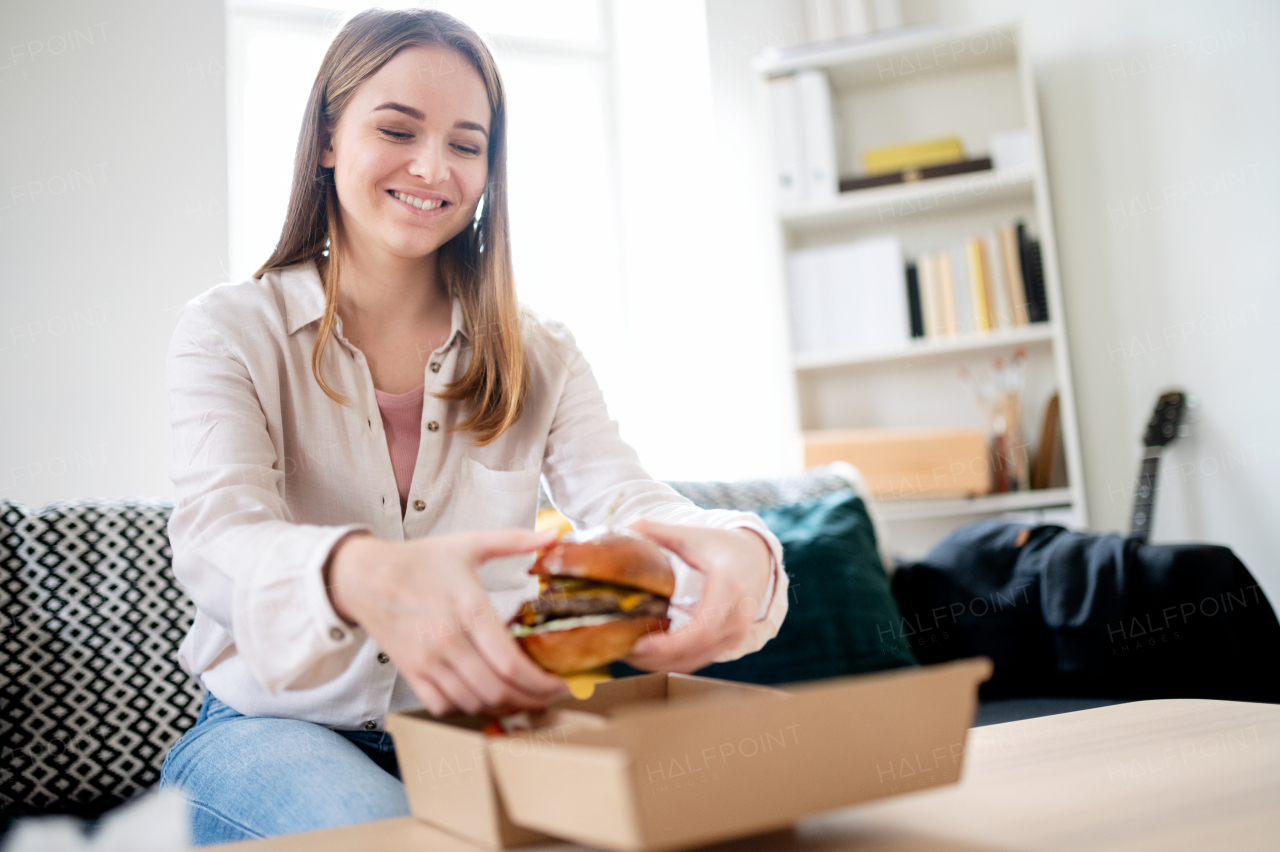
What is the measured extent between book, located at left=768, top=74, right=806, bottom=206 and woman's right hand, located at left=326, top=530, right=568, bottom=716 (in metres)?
2.30

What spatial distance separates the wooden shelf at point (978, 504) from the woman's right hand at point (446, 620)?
2.12 metres

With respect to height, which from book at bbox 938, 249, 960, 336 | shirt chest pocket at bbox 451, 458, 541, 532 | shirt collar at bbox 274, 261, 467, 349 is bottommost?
shirt chest pocket at bbox 451, 458, 541, 532

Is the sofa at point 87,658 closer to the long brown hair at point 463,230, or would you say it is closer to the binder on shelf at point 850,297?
the long brown hair at point 463,230

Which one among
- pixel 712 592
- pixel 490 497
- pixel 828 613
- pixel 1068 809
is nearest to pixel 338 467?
pixel 490 497

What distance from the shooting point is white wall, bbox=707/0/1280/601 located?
2186 mm

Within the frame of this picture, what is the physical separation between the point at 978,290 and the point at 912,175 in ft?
1.18

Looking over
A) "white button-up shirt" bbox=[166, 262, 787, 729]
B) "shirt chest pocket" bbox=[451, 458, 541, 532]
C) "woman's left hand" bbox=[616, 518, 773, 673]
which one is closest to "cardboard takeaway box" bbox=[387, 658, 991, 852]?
"woman's left hand" bbox=[616, 518, 773, 673]

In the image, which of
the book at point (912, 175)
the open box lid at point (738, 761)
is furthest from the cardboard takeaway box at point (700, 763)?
the book at point (912, 175)

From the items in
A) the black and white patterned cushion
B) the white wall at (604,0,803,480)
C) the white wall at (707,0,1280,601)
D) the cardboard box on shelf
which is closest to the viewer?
the black and white patterned cushion

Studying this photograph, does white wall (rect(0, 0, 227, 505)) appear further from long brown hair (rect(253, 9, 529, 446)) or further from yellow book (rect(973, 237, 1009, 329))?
yellow book (rect(973, 237, 1009, 329))

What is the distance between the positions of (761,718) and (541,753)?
0.12m

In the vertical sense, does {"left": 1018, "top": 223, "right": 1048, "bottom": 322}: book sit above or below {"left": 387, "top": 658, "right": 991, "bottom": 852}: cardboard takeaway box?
above

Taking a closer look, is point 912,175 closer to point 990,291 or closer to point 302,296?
point 990,291

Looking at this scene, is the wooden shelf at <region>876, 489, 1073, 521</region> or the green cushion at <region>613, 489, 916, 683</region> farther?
the wooden shelf at <region>876, 489, 1073, 521</region>
